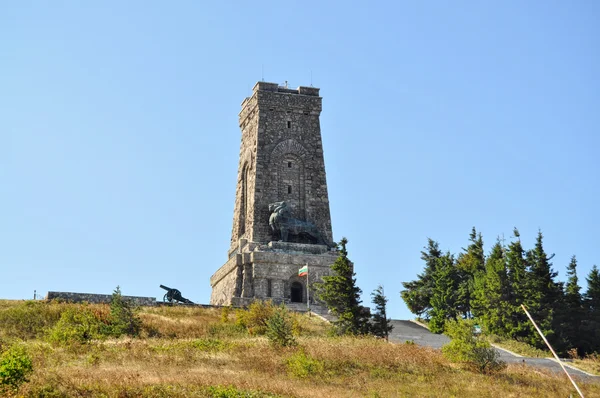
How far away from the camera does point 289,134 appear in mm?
55438

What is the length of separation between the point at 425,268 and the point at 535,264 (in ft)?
28.5

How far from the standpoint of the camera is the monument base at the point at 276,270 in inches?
1984

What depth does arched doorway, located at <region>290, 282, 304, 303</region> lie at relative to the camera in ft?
168

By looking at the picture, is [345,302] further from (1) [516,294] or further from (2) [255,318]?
(1) [516,294]

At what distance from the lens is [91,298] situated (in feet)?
146

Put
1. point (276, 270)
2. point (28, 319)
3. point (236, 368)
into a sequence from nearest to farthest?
point (236, 368)
point (28, 319)
point (276, 270)

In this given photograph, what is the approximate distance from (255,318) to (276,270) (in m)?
10.5

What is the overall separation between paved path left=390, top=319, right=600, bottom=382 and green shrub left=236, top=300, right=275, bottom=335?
5421 mm

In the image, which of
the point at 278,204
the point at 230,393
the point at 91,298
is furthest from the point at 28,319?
the point at 278,204

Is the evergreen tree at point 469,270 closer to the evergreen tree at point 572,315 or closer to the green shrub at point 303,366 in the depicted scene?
the evergreen tree at point 572,315

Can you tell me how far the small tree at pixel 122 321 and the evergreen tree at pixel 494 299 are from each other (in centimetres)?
1562

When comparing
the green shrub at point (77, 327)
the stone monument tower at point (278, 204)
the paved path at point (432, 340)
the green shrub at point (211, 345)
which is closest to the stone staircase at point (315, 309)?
the stone monument tower at point (278, 204)

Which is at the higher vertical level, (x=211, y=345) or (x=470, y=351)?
(x=211, y=345)

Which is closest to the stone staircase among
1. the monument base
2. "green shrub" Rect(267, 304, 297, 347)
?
the monument base
